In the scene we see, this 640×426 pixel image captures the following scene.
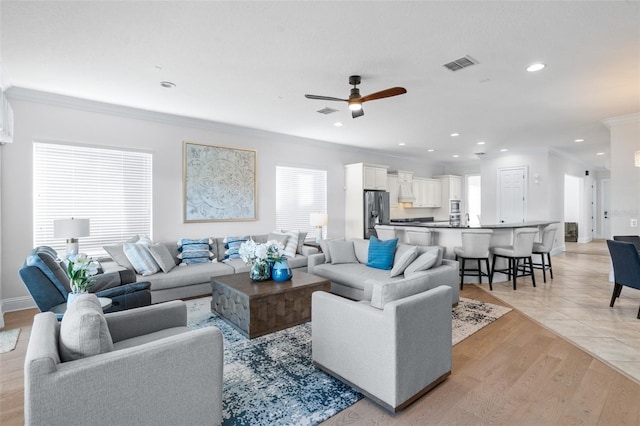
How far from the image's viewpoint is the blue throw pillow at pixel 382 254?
4438 millimetres

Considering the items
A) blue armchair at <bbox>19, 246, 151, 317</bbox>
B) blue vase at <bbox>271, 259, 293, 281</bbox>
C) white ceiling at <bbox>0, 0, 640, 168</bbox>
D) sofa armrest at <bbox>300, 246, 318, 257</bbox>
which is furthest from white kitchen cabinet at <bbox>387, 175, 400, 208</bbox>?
blue armchair at <bbox>19, 246, 151, 317</bbox>

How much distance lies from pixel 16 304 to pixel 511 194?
9917 mm

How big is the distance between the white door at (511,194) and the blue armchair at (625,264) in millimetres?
4342

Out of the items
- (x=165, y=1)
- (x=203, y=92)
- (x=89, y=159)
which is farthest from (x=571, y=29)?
(x=89, y=159)

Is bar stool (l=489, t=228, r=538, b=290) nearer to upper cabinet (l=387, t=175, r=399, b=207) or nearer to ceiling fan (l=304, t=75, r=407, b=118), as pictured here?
ceiling fan (l=304, t=75, r=407, b=118)

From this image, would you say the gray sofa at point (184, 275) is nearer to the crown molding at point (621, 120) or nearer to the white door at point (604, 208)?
the crown molding at point (621, 120)

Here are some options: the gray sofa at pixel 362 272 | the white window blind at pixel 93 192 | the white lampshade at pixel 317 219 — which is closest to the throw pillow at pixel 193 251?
the white window blind at pixel 93 192

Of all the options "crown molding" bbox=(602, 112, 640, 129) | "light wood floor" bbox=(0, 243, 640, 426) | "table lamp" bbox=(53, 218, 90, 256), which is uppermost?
"crown molding" bbox=(602, 112, 640, 129)

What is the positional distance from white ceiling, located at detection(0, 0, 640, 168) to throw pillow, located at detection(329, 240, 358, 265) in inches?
80.8

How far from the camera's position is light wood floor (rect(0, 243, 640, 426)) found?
200cm

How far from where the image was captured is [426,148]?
7836 millimetres

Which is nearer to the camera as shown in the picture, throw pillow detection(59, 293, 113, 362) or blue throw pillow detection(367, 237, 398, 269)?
throw pillow detection(59, 293, 113, 362)

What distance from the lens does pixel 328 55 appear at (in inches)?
119

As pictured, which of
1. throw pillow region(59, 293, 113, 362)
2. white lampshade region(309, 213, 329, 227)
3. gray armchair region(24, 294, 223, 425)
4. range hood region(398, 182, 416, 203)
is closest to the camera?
gray armchair region(24, 294, 223, 425)
